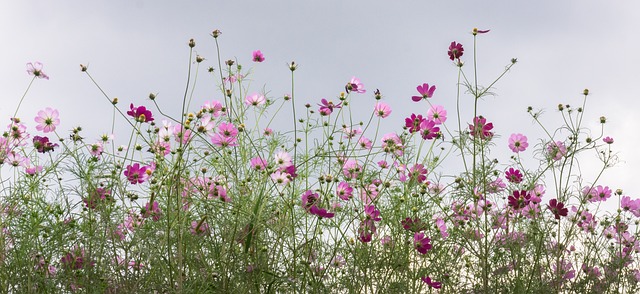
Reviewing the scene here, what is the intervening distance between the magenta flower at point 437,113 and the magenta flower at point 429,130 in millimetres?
86

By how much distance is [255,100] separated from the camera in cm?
318

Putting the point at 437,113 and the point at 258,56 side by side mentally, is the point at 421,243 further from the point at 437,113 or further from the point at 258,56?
the point at 258,56

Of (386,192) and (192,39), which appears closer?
(192,39)

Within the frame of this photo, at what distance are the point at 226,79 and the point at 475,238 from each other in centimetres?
137

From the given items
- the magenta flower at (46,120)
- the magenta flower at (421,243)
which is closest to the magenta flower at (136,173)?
the magenta flower at (46,120)

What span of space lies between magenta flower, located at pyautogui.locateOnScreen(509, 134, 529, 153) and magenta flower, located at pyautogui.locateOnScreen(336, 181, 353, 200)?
3.16 ft

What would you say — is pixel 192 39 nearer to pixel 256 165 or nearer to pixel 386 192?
pixel 256 165

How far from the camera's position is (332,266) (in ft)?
9.73

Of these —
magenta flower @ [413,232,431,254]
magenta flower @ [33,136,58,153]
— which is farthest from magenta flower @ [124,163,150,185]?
magenta flower @ [413,232,431,254]

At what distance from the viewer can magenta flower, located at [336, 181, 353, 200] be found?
2.81 m

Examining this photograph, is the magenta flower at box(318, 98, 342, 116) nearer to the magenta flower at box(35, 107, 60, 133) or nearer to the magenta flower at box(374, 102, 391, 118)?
the magenta flower at box(374, 102, 391, 118)

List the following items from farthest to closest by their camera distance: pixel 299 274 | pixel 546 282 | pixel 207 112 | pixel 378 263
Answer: pixel 546 282, pixel 207 112, pixel 378 263, pixel 299 274

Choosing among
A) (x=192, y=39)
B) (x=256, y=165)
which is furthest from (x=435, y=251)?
(x=192, y=39)

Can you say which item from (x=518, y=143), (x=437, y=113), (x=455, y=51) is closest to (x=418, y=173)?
(x=437, y=113)
